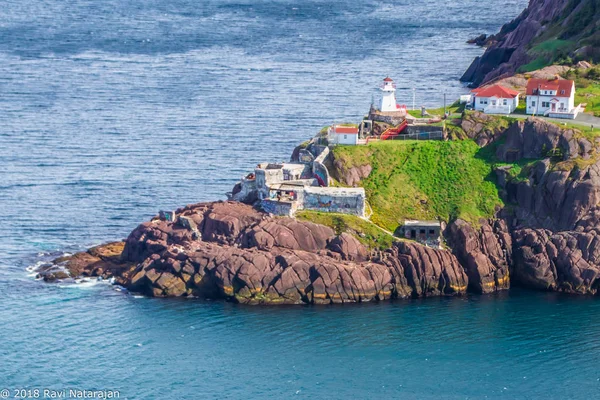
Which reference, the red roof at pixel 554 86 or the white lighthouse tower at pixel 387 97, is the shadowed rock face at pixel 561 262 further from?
the white lighthouse tower at pixel 387 97

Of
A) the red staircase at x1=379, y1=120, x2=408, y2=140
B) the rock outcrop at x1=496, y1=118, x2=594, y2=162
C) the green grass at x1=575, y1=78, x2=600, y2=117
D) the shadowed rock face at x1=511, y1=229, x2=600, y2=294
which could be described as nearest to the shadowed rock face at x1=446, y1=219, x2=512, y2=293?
the shadowed rock face at x1=511, y1=229, x2=600, y2=294

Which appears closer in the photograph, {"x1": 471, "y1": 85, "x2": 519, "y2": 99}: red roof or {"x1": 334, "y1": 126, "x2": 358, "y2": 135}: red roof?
{"x1": 334, "y1": 126, "x2": 358, "y2": 135}: red roof

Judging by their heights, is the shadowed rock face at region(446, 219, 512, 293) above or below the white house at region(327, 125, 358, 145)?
below

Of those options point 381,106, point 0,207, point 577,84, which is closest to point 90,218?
point 0,207

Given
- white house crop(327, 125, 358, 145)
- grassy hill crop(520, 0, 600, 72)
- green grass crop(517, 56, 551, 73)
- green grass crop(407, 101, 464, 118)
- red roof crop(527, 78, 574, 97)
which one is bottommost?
white house crop(327, 125, 358, 145)

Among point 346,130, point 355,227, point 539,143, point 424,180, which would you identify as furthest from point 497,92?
point 355,227

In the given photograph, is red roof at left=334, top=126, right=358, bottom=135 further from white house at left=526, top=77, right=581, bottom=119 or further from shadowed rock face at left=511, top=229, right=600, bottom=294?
shadowed rock face at left=511, top=229, right=600, bottom=294

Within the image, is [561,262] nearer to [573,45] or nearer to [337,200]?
[337,200]
